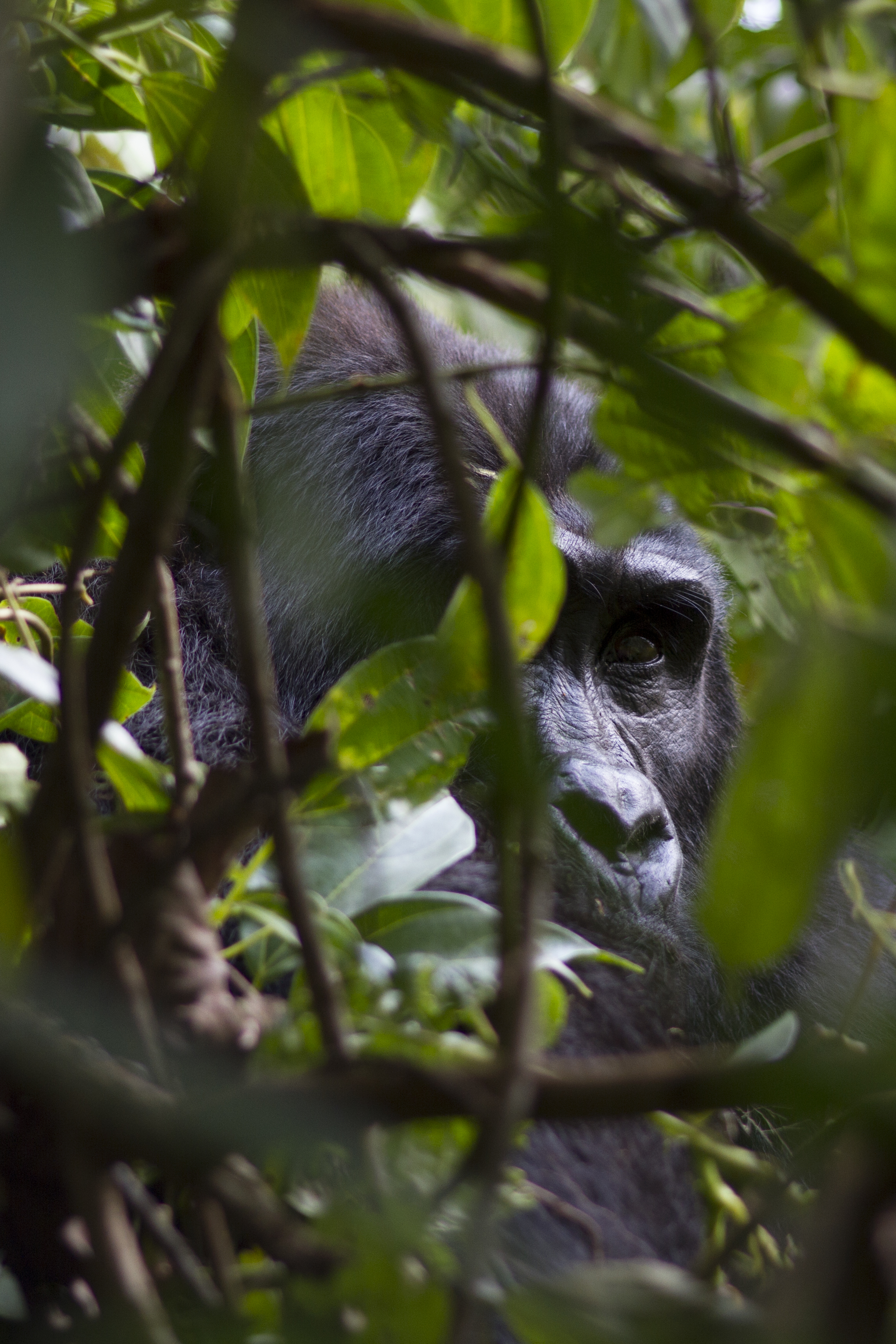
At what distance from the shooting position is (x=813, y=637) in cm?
35

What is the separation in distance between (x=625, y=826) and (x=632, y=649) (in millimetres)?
594

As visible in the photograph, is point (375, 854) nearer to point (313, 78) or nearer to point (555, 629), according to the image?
point (313, 78)

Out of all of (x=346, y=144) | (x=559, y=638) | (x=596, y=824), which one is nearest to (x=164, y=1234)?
(x=346, y=144)

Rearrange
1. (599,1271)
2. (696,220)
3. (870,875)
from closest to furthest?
(599,1271) < (696,220) < (870,875)

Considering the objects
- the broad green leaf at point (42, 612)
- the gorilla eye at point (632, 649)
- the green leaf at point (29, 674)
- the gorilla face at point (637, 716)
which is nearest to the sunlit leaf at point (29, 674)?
the green leaf at point (29, 674)

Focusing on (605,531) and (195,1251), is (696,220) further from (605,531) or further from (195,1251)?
(195,1251)

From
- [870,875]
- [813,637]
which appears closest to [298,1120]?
[813,637]

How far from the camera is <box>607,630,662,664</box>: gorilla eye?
210 centimetres

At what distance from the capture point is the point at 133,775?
1.89 feet

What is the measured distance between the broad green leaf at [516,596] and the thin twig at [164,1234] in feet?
0.85

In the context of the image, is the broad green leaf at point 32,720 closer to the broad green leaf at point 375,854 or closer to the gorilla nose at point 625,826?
the broad green leaf at point 375,854

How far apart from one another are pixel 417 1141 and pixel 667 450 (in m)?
0.35

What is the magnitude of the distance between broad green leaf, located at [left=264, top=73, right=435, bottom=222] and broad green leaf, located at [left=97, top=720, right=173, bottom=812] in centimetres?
37

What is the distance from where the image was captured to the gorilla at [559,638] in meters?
1.49
